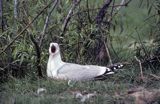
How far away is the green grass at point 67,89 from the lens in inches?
312

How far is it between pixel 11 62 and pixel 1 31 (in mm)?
471

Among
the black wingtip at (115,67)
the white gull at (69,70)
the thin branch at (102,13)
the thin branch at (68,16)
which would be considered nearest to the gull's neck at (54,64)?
the white gull at (69,70)

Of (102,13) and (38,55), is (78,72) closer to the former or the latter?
(38,55)

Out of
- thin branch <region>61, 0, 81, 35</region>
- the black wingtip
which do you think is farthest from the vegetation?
the black wingtip

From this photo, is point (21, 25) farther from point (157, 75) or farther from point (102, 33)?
point (157, 75)

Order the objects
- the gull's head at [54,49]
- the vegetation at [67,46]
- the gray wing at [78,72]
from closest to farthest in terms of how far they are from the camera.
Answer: the vegetation at [67,46] → the gray wing at [78,72] → the gull's head at [54,49]

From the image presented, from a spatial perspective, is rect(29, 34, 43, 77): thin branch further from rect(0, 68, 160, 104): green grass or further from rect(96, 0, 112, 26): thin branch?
rect(96, 0, 112, 26): thin branch

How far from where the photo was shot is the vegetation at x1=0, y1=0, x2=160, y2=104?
857 cm

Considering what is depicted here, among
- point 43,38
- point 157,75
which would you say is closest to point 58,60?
point 43,38

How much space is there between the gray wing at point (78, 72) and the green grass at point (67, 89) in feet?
0.45

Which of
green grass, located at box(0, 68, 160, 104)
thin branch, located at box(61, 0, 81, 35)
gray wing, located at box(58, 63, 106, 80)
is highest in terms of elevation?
thin branch, located at box(61, 0, 81, 35)

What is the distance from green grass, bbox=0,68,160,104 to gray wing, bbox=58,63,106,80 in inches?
5.4

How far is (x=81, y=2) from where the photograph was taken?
1040 centimetres

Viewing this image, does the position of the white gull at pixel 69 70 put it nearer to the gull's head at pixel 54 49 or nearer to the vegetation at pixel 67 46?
the gull's head at pixel 54 49
